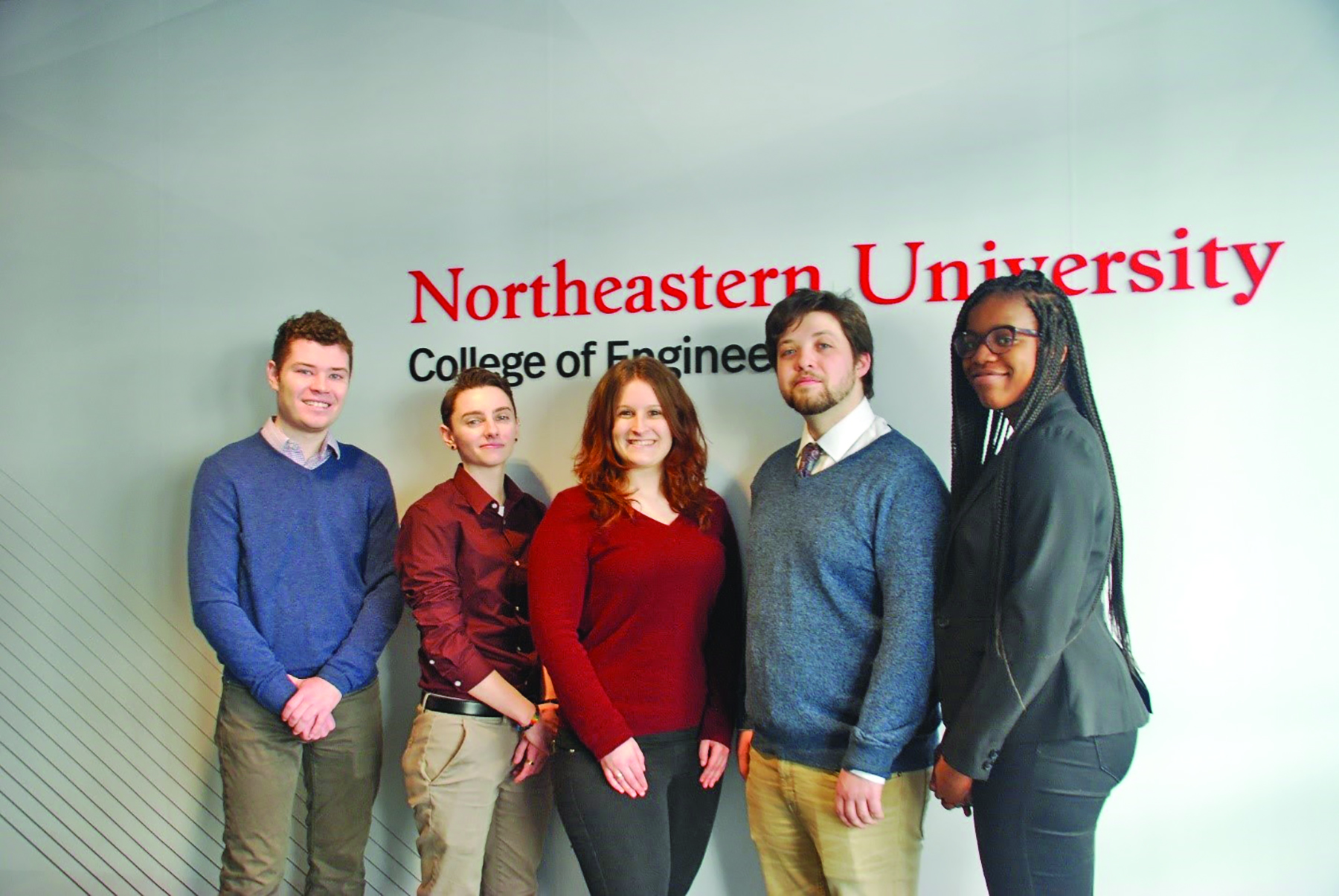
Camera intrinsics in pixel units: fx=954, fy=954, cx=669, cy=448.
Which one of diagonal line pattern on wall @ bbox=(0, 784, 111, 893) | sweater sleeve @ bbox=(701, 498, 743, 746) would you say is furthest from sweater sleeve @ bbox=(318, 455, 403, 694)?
diagonal line pattern on wall @ bbox=(0, 784, 111, 893)

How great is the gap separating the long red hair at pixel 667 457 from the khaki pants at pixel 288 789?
104cm

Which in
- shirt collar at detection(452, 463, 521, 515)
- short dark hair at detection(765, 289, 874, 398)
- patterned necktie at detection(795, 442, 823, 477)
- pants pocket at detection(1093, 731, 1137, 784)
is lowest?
pants pocket at detection(1093, 731, 1137, 784)

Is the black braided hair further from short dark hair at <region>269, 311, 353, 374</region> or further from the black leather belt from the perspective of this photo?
short dark hair at <region>269, 311, 353, 374</region>

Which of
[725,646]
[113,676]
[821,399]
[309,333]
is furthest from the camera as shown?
[113,676]

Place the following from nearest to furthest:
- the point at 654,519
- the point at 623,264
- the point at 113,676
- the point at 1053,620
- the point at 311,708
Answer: the point at 1053,620, the point at 654,519, the point at 311,708, the point at 623,264, the point at 113,676

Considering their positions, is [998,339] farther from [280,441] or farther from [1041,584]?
[280,441]

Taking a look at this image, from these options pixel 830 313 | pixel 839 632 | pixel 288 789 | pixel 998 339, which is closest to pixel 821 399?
pixel 830 313

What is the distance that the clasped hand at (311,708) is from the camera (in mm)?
2568

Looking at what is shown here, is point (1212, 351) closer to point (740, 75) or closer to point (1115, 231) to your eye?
point (1115, 231)

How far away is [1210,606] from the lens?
2.39 metres

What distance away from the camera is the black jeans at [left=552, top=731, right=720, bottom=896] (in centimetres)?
223

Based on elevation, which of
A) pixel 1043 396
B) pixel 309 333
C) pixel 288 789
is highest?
pixel 309 333

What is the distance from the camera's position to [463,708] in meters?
2.55

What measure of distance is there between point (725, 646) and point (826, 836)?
21.9 inches
